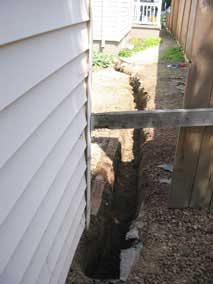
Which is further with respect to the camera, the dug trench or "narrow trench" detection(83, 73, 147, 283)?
"narrow trench" detection(83, 73, 147, 283)

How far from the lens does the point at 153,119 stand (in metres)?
2.30

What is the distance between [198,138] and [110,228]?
1386 millimetres

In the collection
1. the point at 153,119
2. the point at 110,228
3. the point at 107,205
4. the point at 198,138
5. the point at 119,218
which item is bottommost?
the point at 119,218

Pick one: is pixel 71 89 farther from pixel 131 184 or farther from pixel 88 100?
pixel 131 184

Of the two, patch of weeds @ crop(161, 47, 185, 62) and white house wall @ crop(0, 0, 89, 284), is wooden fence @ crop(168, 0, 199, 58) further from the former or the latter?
white house wall @ crop(0, 0, 89, 284)

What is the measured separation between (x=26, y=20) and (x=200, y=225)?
7.54ft

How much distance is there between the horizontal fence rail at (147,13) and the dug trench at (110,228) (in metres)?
11.0

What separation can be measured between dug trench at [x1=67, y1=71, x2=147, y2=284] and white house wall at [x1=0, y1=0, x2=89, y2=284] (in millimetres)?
555

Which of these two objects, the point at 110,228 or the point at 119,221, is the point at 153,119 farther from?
the point at 119,221

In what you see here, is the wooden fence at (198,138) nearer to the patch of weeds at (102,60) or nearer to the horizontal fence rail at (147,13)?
the patch of weeds at (102,60)

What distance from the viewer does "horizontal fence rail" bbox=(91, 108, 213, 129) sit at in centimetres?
223

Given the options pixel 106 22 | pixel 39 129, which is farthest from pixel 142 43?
pixel 39 129

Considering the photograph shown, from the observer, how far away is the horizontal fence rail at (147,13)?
13.8m

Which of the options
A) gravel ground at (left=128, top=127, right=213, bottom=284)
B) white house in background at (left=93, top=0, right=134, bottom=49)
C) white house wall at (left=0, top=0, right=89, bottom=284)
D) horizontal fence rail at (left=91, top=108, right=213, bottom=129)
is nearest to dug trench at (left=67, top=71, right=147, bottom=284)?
gravel ground at (left=128, top=127, right=213, bottom=284)
